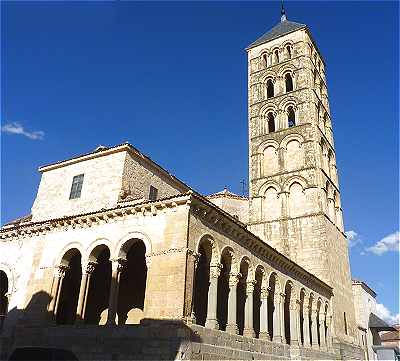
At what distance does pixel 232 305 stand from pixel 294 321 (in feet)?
21.8

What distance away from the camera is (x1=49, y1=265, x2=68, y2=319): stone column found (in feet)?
49.9

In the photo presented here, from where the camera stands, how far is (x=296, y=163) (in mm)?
28188

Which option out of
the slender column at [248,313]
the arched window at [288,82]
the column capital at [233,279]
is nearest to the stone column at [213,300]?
the column capital at [233,279]

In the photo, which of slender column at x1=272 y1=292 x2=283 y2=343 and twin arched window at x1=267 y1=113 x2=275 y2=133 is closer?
slender column at x1=272 y1=292 x2=283 y2=343

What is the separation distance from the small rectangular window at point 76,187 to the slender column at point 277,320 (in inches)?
425

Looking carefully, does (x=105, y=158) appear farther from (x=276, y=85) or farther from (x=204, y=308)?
(x=276, y=85)

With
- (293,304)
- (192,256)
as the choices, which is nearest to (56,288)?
(192,256)

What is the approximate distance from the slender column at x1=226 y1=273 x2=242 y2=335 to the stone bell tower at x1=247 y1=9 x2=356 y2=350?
11.0m

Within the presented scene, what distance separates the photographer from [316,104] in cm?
3092

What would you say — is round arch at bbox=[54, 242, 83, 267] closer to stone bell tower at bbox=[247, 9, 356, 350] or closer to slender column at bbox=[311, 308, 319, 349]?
slender column at bbox=[311, 308, 319, 349]

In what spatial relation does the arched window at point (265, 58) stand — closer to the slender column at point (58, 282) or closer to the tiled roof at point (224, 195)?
the tiled roof at point (224, 195)

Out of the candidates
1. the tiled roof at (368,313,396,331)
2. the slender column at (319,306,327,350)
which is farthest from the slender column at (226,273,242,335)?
the tiled roof at (368,313,396,331)

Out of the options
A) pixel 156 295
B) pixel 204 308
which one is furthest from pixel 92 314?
pixel 156 295

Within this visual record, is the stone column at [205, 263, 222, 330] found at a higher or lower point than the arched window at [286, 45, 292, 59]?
lower
